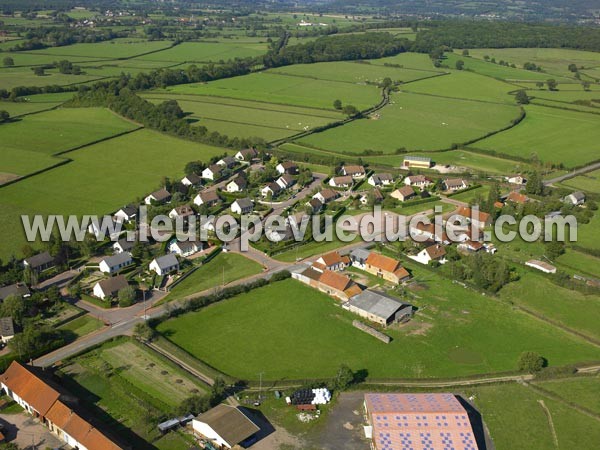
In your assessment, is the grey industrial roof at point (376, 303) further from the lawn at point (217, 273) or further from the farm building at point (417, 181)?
the farm building at point (417, 181)

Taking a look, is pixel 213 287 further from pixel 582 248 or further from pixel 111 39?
pixel 111 39

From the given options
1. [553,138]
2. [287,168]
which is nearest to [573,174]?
[553,138]

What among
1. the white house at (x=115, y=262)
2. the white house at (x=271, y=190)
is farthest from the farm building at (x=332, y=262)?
the white house at (x=271, y=190)

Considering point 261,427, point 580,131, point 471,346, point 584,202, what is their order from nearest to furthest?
point 261,427
point 471,346
point 584,202
point 580,131

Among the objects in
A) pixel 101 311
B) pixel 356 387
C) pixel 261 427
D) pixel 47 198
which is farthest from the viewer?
pixel 47 198

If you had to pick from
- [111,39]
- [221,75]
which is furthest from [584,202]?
[111,39]

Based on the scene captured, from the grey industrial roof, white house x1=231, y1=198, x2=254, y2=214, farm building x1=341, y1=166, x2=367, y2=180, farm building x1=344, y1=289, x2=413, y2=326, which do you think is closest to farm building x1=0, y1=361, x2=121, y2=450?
farm building x1=344, y1=289, x2=413, y2=326
